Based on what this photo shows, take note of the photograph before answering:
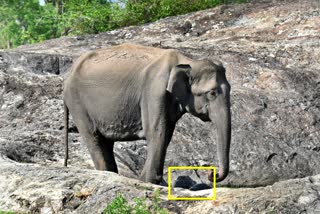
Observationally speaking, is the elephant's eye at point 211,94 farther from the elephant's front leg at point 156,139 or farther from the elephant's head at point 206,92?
the elephant's front leg at point 156,139

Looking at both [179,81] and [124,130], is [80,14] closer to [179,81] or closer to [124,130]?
[124,130]

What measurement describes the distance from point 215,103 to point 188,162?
4898 millimetres

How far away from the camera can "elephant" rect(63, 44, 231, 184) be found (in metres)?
10.3

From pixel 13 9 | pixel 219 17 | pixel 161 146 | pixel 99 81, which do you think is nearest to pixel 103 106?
pixel 99 81

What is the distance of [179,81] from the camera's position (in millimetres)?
10289

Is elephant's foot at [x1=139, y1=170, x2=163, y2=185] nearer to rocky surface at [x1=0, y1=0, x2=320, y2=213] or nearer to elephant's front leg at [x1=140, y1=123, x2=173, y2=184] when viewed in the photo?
elephant's front leg at [x1=140, y1=123, x2=173, y2=184]

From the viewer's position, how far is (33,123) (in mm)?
15078

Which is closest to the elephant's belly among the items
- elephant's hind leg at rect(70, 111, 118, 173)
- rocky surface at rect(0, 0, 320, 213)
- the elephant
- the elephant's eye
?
the elephant

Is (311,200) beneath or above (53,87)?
above

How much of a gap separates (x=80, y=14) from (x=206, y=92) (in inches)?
896

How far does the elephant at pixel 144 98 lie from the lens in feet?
33.7

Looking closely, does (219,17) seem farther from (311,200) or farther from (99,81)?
(311,200)

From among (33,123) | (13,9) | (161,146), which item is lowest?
(13,9)

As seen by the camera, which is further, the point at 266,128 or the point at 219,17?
the point at 219,17
